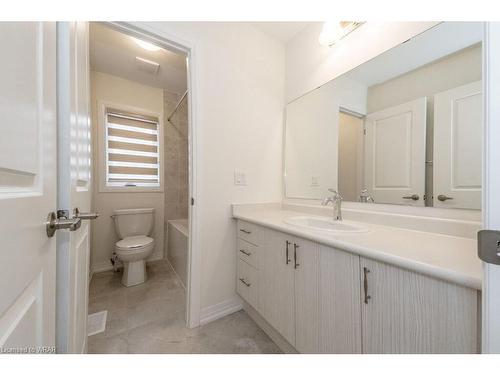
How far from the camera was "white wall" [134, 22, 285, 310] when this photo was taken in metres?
1.40

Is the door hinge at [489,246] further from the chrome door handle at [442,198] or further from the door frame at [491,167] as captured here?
the chrome door handle at [442,198]

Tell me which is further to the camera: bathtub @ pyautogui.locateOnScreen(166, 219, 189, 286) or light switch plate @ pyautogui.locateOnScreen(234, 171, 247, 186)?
bathtub @ pyautogui.locateOnScreen(166, 219, 189, 286)

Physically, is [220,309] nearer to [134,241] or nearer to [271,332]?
[271,332]

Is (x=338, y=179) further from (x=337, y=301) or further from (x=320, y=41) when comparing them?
(x=320, y=41)

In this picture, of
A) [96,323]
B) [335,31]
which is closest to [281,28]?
[335,31]

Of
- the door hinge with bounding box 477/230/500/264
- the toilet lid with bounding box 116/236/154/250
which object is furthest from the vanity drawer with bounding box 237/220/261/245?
the toilet lid with bounding box 116/236/154/250

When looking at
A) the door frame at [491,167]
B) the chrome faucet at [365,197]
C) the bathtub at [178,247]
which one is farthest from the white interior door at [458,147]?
the bathtub at [178,247]

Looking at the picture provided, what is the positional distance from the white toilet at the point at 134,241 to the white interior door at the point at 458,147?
92.7 inches

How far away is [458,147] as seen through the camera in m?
0.91

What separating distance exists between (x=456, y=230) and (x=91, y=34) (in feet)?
9.49

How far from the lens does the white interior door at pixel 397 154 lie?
104cm

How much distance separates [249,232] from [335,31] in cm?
157

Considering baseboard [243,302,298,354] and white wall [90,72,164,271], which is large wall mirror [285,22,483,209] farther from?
white wall [90,72,164,271]
